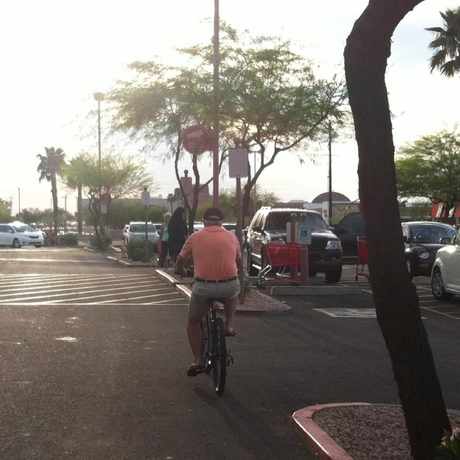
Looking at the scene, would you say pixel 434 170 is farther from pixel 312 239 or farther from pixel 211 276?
pixel 211 276

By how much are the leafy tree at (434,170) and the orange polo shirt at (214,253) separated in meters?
48.7

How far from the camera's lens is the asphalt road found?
21.9 ft

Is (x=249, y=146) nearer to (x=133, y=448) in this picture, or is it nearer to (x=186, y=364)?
(x=186, y=364)

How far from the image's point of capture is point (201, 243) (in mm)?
8961

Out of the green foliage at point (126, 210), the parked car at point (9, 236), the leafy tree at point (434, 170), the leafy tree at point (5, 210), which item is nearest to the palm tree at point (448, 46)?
the leafy tree at point (434, 170)

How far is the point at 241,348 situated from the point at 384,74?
6.21 m

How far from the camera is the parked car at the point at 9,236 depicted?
5788 cm

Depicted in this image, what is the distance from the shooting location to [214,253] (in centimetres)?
888

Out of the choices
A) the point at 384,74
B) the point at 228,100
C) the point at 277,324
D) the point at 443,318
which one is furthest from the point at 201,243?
the point at 228,100

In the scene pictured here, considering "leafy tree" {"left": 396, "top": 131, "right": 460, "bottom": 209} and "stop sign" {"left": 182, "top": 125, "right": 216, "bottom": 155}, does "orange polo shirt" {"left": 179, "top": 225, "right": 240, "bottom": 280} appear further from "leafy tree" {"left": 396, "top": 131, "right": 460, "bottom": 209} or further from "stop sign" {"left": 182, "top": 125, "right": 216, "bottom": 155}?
"leafy tree" {"left": 396, "top": 131, "right": 460, "bottom": 209}

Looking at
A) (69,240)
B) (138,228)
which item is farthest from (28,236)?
(138,228)

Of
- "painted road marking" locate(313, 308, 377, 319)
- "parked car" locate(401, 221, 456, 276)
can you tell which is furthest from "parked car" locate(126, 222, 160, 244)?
"painted road marking" locate(313, 308, 377, 319)

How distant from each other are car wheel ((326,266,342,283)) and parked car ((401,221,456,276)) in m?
1.70

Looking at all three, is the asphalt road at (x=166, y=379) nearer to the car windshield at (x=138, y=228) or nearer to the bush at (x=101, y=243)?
the car windshield at (x=138, y=228)
